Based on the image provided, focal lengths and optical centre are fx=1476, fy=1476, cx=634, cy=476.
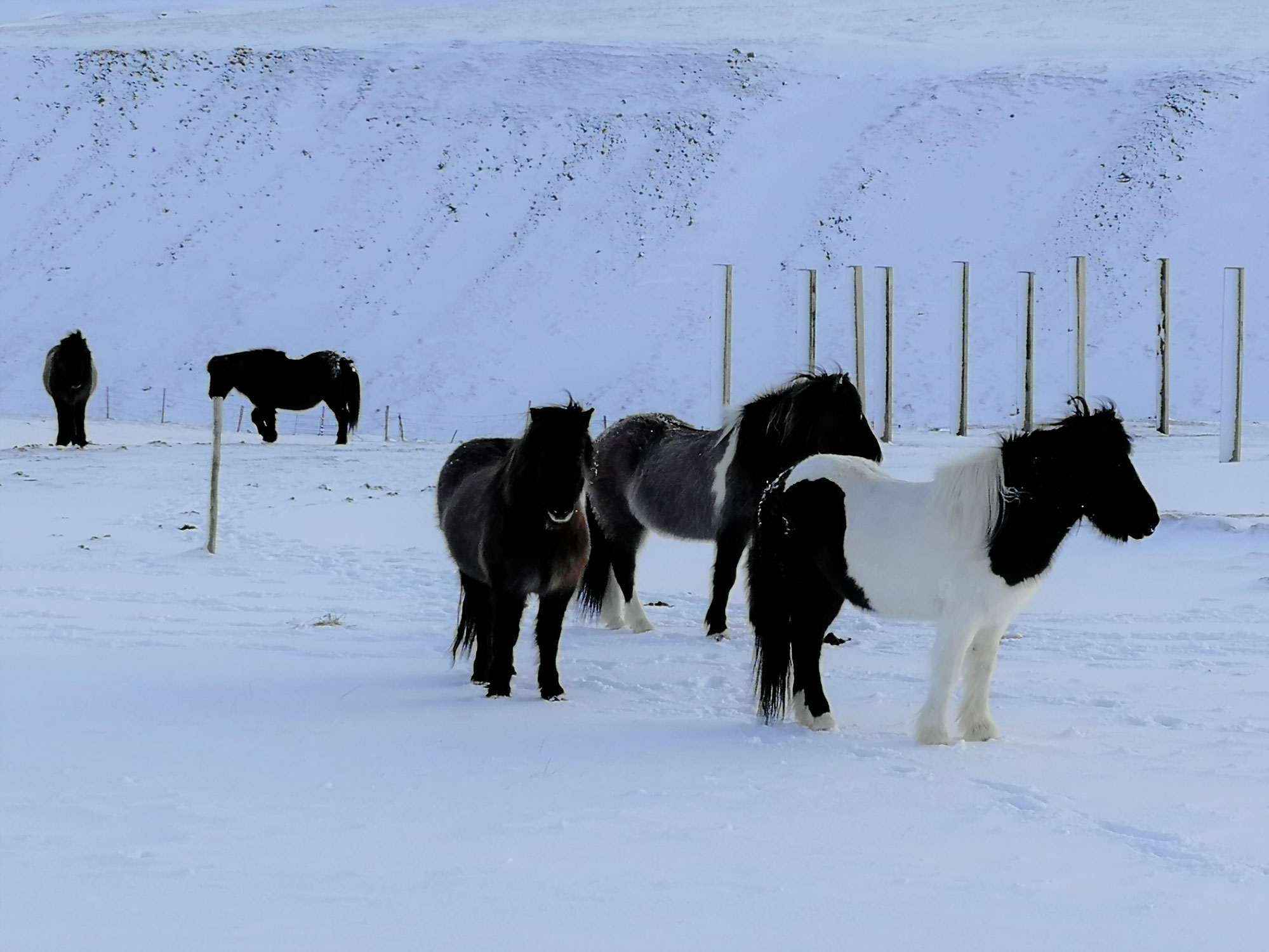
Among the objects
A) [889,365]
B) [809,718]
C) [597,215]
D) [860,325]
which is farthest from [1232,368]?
[597,215]

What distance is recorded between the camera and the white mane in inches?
240

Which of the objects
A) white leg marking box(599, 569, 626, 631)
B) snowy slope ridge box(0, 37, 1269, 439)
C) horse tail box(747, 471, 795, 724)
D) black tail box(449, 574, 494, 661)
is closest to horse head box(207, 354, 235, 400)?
snowy slope ridge box(0, 37, 1269, 439)

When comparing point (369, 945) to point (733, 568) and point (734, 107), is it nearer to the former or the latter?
point (733, 568)

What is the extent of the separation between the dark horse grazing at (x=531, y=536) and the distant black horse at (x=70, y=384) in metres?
16.2

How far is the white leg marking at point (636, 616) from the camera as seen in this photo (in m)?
9.54

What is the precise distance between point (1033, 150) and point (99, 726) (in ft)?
160

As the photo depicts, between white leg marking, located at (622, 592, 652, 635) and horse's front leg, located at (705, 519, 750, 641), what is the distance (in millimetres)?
460

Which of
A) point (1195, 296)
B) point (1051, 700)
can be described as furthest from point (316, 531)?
point (1195, 296)

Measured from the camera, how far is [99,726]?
6305 mm

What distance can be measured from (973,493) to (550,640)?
2.22m

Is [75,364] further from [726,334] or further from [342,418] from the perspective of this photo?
[726,334]

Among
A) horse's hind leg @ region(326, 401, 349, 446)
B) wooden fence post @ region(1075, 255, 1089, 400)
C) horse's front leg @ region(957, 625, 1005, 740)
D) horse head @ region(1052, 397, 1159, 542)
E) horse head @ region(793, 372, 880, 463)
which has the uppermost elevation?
wooden fence post @ region(1075, 255, 1089, 400)

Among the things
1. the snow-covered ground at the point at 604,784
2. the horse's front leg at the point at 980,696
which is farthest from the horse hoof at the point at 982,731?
the snow-covered ground at the point at 604,784

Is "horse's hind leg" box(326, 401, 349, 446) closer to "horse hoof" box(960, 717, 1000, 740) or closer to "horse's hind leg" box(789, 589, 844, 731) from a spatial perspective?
"horse's hind leg" box(789, 589, 844, 731)
